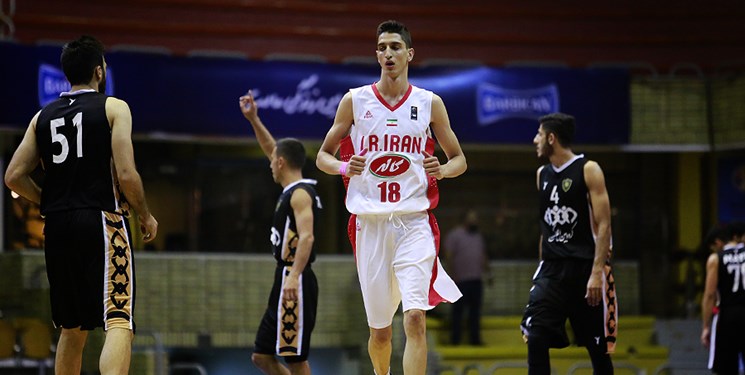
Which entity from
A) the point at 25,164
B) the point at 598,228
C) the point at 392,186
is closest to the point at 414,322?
the point at 392,186

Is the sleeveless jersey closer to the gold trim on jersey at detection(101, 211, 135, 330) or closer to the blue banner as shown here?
the gold trim on jersey at detection(101, 211, 135, 330)

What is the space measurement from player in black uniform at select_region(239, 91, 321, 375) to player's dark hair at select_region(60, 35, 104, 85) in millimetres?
2609

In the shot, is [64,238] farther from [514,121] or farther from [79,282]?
[514,121]

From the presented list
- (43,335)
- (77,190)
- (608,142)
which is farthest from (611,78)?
(77,190)

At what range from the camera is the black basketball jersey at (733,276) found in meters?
12.0

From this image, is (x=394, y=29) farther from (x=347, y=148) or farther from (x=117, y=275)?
(x=117, y=275)

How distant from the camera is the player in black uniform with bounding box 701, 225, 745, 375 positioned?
11914 millimetres

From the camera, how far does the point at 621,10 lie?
64.4 feet

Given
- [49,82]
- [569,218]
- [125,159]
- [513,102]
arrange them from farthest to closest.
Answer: [513,102] < [49,82] < [569,218] < [125,159]

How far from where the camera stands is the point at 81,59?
6.90 m

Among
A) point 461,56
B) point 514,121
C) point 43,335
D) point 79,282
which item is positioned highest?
point 461,56

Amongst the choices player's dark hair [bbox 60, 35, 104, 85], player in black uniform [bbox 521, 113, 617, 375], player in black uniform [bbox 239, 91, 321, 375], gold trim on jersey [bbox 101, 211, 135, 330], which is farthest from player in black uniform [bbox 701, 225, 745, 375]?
player's dark hair [bbox 60, 35, 104, 85]

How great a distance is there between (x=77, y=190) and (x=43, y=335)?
6632mm

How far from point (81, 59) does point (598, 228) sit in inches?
153
